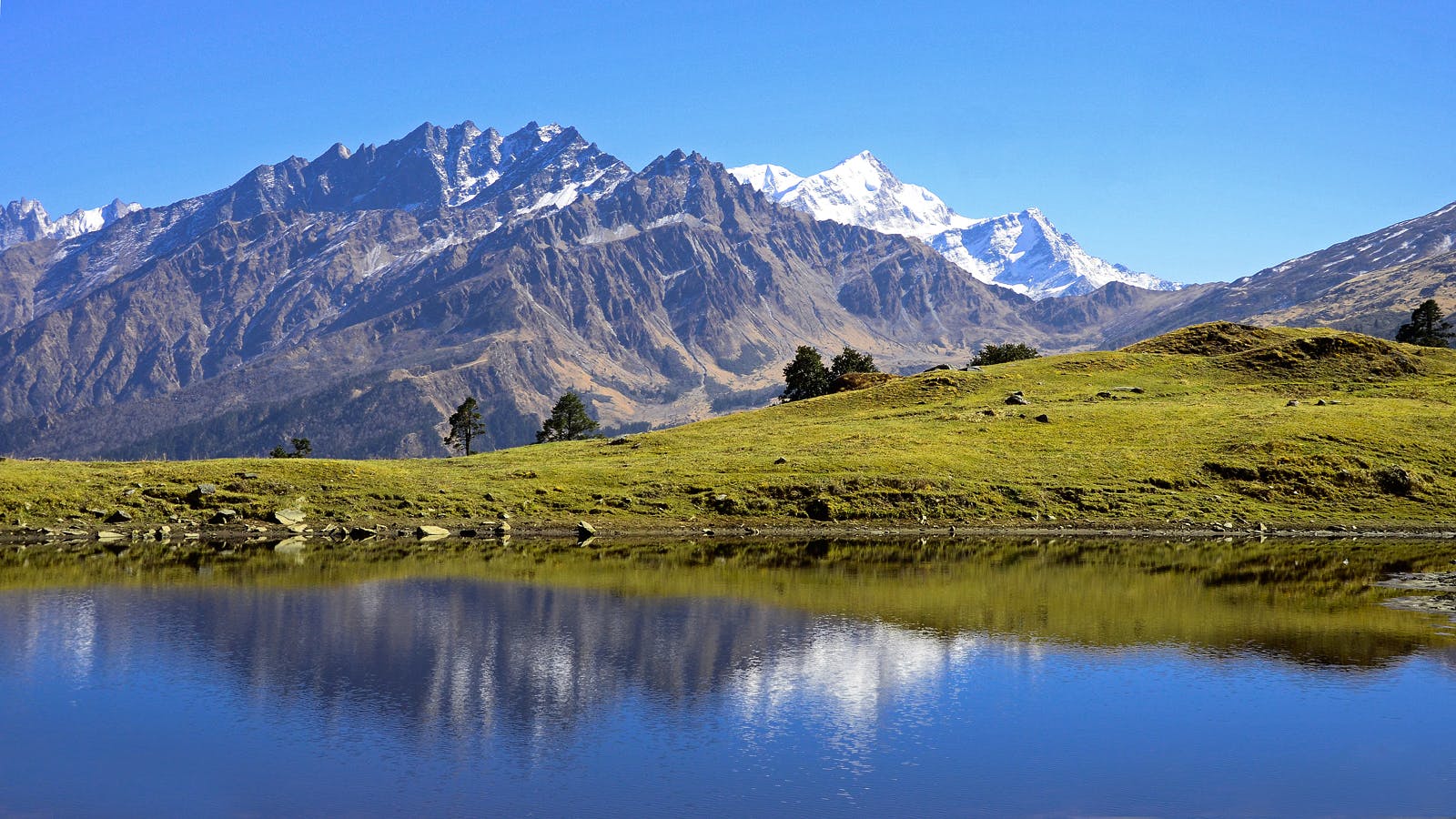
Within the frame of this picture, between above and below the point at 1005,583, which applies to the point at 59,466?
above

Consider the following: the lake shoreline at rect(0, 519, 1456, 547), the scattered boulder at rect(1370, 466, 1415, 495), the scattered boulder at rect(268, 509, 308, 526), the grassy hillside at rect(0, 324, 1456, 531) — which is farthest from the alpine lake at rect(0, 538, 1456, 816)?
the scattered boulder at rect(1370, 466, 1415, 495)

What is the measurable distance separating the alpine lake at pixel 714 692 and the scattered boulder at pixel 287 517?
2045 cm

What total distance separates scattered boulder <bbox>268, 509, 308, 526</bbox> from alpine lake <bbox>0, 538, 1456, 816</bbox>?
2045 cm

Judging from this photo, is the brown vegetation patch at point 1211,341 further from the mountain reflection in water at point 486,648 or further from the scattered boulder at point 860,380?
the mountain reflection in water at point 486,648

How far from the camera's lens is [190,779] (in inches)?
1342

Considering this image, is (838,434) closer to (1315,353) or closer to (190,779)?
(1315,353)

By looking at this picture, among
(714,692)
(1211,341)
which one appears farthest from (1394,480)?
(714,692)

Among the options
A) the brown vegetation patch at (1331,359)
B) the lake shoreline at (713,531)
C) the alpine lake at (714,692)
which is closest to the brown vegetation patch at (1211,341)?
the brown vegetation patch at (1331,359)

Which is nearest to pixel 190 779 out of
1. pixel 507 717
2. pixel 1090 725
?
pixel 507 717

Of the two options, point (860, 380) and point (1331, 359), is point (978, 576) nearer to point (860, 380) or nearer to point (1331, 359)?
point (1331, 359)

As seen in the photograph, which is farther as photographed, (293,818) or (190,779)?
(190,779)

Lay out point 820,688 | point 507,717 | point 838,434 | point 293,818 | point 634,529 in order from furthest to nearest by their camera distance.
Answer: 1. point 838,434
2. point 634,529
3. point 820,688
4. point 507,717
5. point 293,818

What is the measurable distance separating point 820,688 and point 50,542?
71973mm

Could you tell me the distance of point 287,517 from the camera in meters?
99.2
